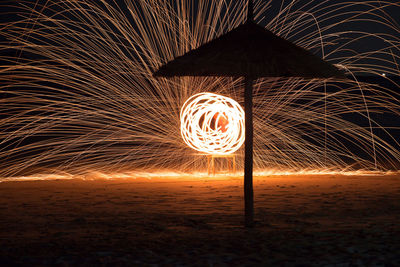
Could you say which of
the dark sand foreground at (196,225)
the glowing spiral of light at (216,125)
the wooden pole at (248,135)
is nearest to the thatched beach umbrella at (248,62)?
the wooden pole at (248,135)

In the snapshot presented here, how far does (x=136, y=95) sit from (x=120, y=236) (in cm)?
896

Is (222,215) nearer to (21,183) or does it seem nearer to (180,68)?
(180,68)

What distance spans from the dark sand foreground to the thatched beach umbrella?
1.01 m

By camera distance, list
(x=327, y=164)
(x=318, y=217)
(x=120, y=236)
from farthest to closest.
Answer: (x=327, y=164)
(x=318, y=217)
(x=120, y=236)

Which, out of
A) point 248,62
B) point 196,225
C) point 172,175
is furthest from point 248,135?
point 172,175

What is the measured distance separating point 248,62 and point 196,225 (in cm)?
226

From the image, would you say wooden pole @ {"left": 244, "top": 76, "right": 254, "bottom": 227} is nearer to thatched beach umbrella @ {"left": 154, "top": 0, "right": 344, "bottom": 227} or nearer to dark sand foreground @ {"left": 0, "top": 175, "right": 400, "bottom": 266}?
thatched beach umbrella @ {"left": 154, "top": 0, "right": 344, "bottom": 227}

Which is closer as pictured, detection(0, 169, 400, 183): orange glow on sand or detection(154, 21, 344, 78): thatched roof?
detection(154, 21, 344, 78): thatched roof

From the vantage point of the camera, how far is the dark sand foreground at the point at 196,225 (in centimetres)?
606

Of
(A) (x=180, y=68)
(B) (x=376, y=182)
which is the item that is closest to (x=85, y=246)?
(A) (x=180, y=68)

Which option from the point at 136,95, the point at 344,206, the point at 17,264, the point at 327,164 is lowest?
the point at 17,264

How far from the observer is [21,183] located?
13.4 metres

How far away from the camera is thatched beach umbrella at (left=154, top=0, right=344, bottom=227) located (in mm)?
7641

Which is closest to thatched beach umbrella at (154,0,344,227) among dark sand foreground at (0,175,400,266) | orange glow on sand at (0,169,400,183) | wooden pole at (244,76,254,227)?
wooden pole at (244,76,254,227)
